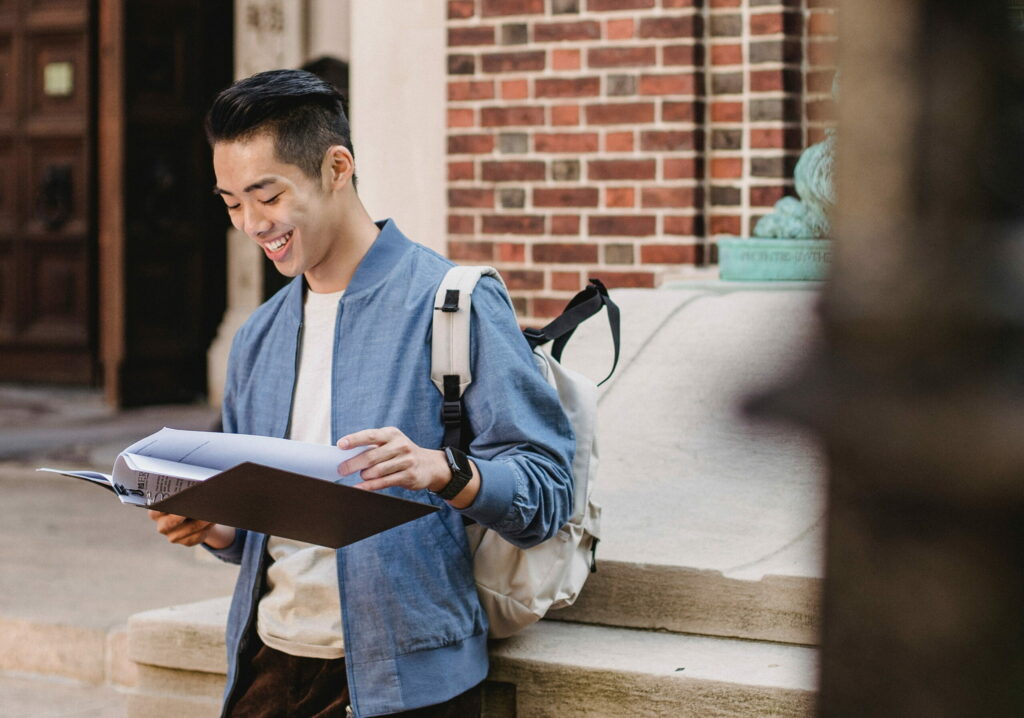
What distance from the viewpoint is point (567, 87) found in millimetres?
4832

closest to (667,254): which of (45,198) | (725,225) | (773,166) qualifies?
(725,225)

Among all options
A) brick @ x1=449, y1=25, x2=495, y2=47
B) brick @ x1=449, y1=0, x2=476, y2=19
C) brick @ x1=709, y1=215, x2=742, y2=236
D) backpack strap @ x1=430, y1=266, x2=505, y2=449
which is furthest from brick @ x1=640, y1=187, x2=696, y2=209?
backpack strap @ x1=430, y1=266, x2=505, y2=449

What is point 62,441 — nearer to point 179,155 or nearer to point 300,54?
point 179,155

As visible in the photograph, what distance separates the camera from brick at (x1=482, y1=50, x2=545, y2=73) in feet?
16.0

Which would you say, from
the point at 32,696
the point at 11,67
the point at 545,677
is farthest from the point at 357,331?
the point at 11,67

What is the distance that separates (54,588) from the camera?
426 cm

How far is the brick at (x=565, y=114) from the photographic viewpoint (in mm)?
4832

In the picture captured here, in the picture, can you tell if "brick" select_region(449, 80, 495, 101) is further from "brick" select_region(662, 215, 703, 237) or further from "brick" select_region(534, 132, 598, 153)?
"brick" select_region(662, 215, 703, 237)

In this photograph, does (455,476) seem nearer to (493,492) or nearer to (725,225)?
(493,492)

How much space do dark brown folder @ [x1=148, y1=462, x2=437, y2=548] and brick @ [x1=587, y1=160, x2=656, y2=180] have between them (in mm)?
3014

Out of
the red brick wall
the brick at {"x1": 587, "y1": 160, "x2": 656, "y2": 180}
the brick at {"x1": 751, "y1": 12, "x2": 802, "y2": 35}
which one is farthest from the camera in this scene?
the brick at {"x1": 587, "y1": 160, "x2": 656, "y2": 180}

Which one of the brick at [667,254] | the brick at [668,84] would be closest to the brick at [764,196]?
the brick at [667,254]

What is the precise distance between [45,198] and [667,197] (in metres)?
5.01

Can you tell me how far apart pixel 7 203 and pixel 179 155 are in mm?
1377
